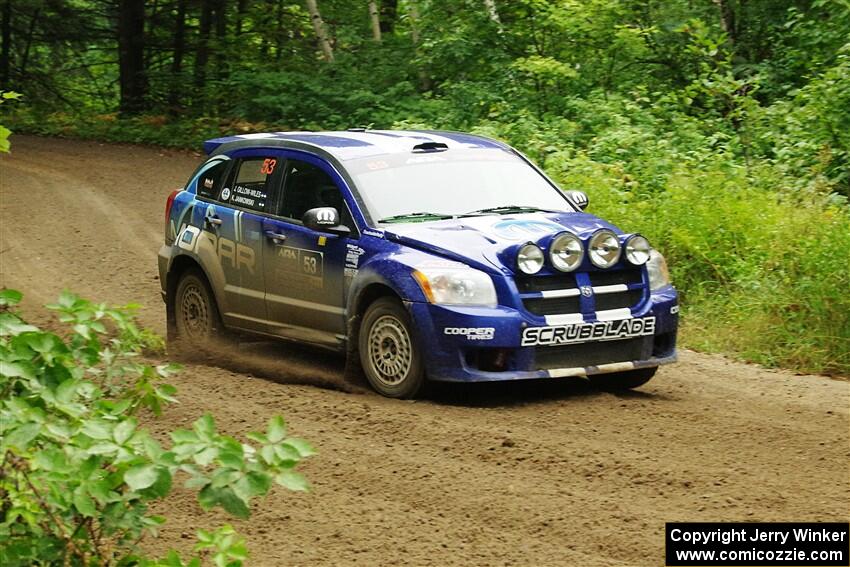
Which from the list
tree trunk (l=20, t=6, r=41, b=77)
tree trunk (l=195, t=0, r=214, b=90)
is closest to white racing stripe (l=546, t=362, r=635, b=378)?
tree trunk (l=195, t=0, r=214, b=90)

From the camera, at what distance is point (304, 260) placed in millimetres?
9352

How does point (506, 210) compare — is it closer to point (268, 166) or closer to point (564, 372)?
point (564, 372)

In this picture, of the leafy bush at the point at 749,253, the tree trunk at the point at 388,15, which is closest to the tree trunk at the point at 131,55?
the tree trunk at the point at 388,15

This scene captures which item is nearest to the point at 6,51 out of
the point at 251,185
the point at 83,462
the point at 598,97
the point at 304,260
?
the point at 598,97

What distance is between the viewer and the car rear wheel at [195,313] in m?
10.5

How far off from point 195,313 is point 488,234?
3246 mm

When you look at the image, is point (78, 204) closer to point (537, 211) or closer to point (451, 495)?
point (537, 211)

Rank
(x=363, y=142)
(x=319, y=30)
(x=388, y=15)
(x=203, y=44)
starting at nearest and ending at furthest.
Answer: (x=363, y=142) < (x=319, y=30) < (x=388, y=15) < (x=203, y=44)

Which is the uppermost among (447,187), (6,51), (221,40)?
(221,40)

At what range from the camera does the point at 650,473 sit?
665 cm

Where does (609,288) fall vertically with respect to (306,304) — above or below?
above

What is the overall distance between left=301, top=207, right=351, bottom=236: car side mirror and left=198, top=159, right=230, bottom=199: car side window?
1.71 metres

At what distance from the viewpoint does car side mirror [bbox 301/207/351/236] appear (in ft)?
Answer: 29.5

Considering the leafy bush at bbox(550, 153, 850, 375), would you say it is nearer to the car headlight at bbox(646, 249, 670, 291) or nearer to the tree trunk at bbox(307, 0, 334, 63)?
the car headlight at bbox(646, 249, 670, 291)
